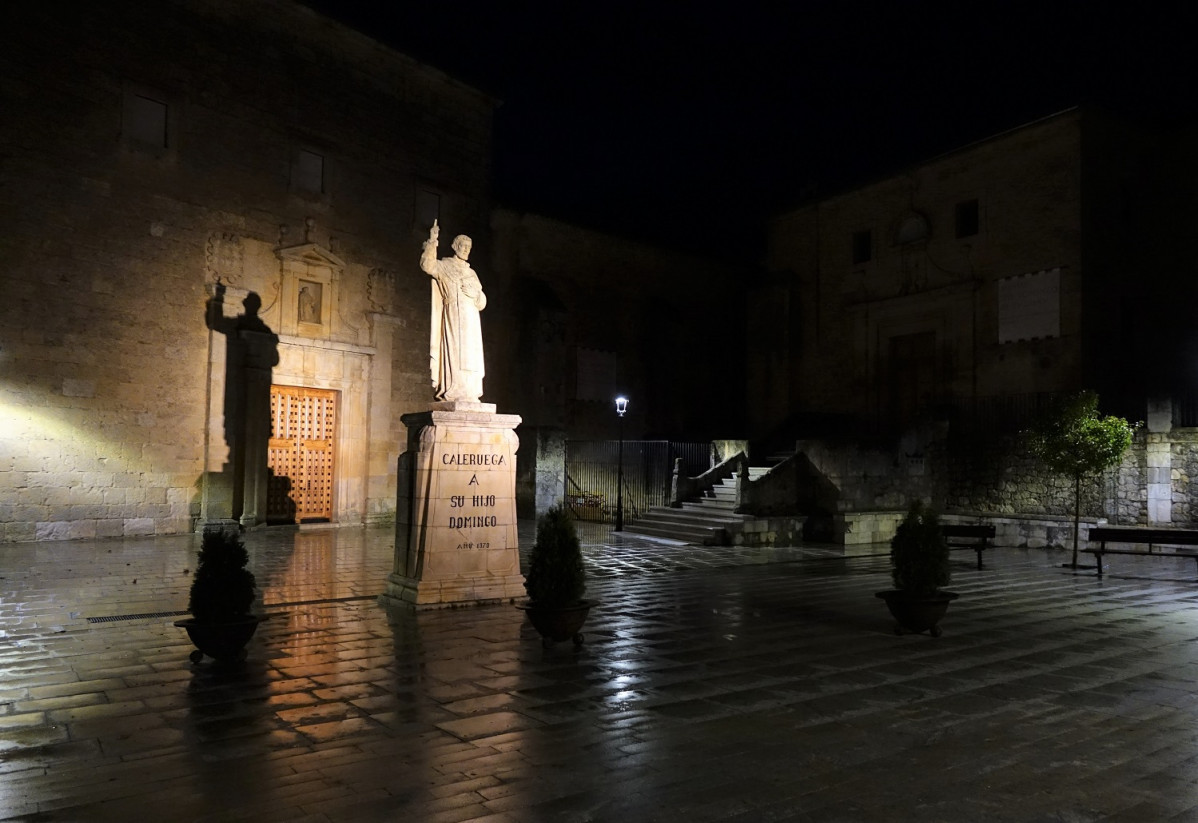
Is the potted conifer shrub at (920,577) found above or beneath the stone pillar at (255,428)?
beneath

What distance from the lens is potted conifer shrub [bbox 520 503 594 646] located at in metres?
7.46

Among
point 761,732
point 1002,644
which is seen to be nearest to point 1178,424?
point 1002,644

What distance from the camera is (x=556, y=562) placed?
25.1ft

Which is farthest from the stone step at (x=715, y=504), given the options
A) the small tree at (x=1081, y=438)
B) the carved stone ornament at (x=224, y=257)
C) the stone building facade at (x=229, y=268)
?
the carved stone ornament at (x=224, y=257)

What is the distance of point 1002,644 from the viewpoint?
8.16 meters

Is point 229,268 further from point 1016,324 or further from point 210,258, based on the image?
point 1016,324

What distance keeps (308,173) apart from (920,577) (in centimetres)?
1676

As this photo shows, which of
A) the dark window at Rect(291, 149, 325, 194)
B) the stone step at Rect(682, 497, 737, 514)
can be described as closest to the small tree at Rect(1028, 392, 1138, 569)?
the stone step at Rect(682, 497, 737, 514)

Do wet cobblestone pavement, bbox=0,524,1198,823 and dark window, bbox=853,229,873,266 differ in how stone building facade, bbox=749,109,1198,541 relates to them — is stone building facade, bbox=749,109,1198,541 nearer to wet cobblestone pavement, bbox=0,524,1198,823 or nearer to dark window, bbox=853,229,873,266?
dark window, bbox=853,229,873,266

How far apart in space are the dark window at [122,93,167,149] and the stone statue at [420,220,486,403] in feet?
34.6

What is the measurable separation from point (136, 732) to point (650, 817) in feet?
10.4

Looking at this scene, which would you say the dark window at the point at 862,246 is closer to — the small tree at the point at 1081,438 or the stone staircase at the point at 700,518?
the stone staircase at the point at 700,518

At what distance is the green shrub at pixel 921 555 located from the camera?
27.6ft

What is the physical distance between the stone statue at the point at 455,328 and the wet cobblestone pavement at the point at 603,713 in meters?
2.58
